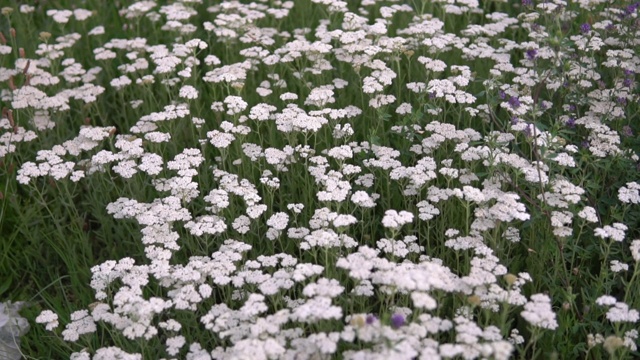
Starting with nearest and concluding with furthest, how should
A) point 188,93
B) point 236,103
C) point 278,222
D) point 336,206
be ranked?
1. point 278,222
2. point 336,206
3. point 236,103
4. point 188,93

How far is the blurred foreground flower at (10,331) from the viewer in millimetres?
3889

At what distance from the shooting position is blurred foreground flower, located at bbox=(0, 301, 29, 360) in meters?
3.89

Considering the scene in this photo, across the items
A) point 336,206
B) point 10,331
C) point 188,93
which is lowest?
point 10,331

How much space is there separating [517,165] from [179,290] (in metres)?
1.71

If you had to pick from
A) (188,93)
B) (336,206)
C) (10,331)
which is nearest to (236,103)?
(188,93)

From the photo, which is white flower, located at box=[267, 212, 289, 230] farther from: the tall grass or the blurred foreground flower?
the blurred foreground flower

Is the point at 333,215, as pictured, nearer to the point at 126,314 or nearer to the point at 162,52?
the point at 126,314

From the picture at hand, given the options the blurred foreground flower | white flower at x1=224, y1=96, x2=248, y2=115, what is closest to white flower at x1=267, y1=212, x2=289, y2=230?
white flower at x1=224, y1=96, x2=248, y2=115

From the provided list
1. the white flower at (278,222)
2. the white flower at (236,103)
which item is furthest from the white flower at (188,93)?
the white flower at (278,222)

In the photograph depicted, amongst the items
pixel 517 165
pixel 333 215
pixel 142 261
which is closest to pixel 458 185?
pixel 517 165

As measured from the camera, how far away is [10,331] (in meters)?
3.95

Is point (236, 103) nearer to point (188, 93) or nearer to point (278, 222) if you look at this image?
point (188, 93)

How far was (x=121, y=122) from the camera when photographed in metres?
5.49

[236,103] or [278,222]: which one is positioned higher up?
[236,103]
